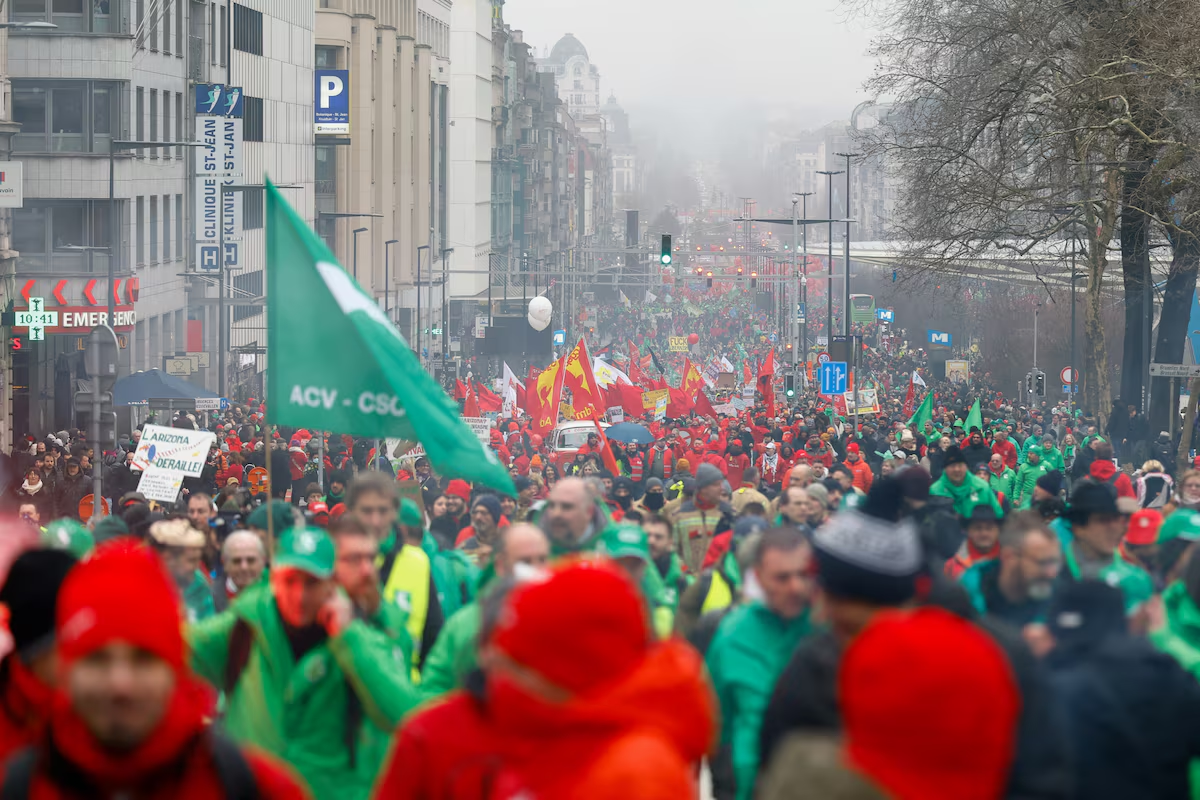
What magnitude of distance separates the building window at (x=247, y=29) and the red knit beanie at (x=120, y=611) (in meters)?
61.0

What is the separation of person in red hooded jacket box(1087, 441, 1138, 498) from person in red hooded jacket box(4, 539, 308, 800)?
11.1 m

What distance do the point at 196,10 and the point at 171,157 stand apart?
6047 mm

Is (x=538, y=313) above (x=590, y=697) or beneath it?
beneath

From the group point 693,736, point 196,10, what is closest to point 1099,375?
point 196,10

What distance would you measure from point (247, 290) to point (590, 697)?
208 feet

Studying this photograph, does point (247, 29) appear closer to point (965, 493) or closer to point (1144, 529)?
point (965, 493)

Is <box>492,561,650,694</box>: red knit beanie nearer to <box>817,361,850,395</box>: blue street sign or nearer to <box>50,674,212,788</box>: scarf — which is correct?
<box>50,674,212,788</box>: scarf

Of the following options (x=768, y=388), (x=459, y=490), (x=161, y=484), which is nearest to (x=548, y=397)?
(x=768, y=388)

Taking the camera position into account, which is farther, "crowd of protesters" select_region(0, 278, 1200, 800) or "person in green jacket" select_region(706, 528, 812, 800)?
"person in green jacket" select_region(706, 528, 812, 800)

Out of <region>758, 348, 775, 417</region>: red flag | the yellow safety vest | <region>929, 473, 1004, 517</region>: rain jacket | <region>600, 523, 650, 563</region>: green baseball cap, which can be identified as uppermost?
<region>600, 523, 650, 563</region>: green baseball cap

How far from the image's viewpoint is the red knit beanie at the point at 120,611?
2.99 metres

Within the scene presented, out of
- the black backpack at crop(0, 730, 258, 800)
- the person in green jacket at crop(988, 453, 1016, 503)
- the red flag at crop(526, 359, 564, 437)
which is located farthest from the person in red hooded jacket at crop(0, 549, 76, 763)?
the red flag at crop(526, 359, 564, 437)

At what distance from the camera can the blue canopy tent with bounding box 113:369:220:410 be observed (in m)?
28.9

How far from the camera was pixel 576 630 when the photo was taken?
9.53 ft
